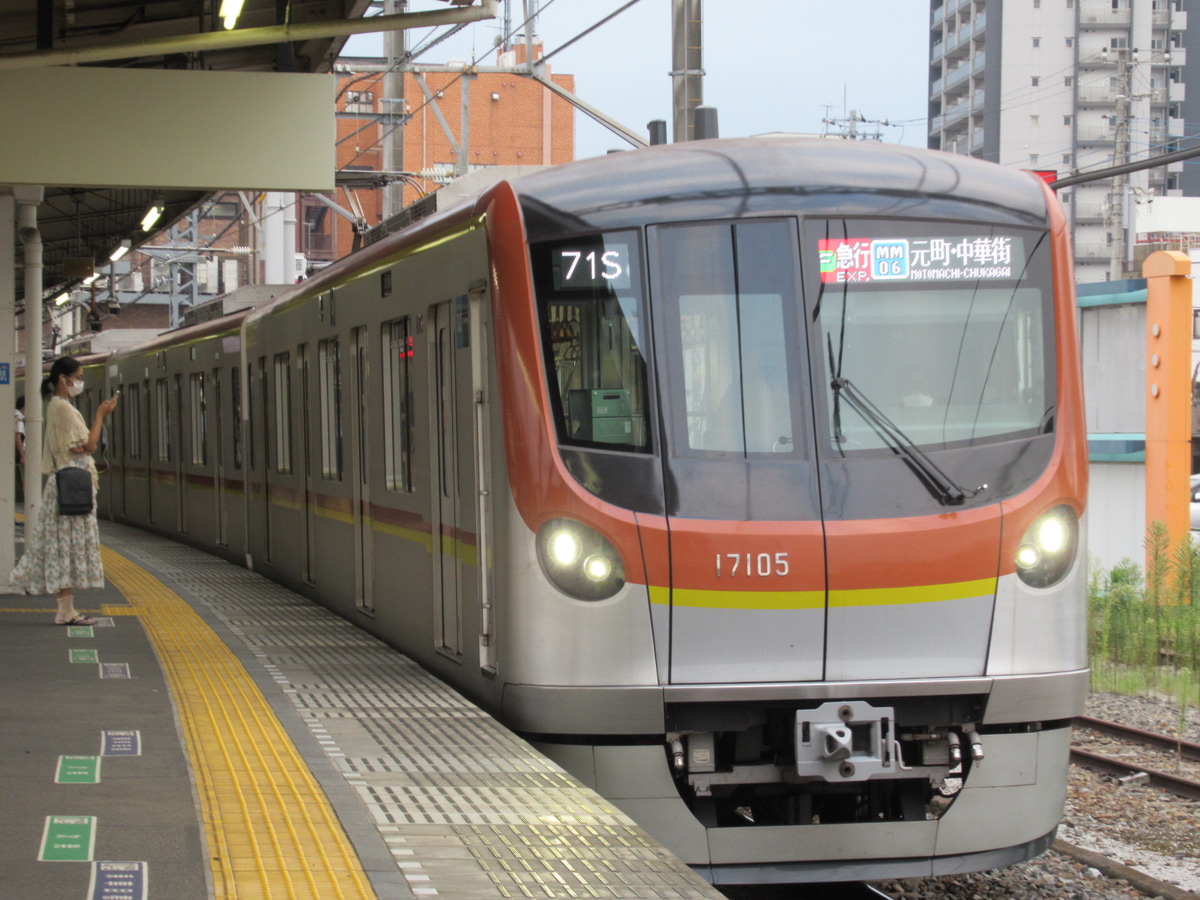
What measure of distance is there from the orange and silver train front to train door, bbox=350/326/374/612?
126 inches

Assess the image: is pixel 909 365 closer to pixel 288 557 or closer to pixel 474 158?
pixel 288 557

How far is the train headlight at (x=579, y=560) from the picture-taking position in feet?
17.3

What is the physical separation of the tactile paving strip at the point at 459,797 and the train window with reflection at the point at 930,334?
162 cm

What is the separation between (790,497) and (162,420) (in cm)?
1424

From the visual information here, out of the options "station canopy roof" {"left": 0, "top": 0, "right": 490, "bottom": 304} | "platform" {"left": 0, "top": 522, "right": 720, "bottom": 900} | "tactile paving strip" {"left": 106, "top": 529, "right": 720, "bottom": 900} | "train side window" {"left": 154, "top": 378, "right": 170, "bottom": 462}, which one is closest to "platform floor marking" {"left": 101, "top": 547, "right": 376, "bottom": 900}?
"platform" {"left": 0, "top": 522, "right": 720, "bottom": 900}

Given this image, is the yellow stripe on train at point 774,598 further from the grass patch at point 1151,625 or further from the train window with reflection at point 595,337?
the grass patch at point 1151,625

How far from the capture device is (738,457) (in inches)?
211

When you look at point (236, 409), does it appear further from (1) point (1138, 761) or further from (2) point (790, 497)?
(2) point (790, 497)

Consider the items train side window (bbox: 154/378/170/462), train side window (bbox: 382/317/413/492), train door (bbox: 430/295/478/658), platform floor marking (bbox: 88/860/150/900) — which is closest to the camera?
platform floor marking (bbox: 88/860/150/900)

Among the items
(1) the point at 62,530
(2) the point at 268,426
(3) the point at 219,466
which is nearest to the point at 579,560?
(1) the point at 62,530

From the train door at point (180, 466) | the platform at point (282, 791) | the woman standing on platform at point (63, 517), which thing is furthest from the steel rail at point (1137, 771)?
the train door at point (180, 466)

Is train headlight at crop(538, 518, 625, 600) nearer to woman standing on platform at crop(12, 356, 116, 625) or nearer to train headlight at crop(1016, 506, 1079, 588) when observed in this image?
train headlight at crop(1016, 506, 1079, 588)

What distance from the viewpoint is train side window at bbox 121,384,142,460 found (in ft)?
64.7

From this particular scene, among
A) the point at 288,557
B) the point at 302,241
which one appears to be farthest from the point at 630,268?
the point at 302,241
